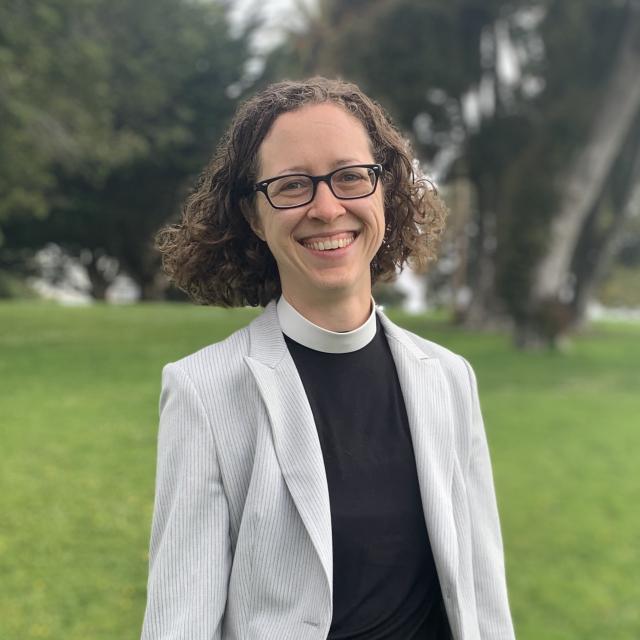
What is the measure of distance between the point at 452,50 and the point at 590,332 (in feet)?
38.5

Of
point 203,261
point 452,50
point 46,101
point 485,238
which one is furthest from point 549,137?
point 203,261

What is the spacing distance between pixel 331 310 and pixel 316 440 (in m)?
0.28

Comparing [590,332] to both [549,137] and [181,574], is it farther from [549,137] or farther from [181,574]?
[181,574]

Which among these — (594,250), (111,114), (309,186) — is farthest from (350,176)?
(594,250)

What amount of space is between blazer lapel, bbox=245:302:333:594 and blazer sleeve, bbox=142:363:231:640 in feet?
0.41

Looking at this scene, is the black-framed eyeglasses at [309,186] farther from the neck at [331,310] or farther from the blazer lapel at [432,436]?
the blazer lapel at [432,436]

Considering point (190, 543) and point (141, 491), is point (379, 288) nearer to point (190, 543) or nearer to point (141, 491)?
point (141, 491)

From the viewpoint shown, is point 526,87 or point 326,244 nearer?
point 326,244

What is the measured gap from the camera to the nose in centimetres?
149

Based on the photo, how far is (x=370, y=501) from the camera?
1.50 metres

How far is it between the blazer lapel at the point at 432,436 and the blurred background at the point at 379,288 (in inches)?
27.4

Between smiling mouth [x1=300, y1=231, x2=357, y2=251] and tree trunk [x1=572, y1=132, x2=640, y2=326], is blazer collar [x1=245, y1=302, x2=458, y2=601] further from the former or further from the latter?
tree trunk [x1=572, y1=132, x2=640, y2=326]

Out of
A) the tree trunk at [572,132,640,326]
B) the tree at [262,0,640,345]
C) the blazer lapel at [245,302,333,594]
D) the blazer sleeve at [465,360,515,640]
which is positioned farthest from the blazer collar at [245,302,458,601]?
the tree trunk at [572,132,640,326]

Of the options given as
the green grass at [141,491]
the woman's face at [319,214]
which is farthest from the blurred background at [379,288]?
the woman's face at [319,214]
